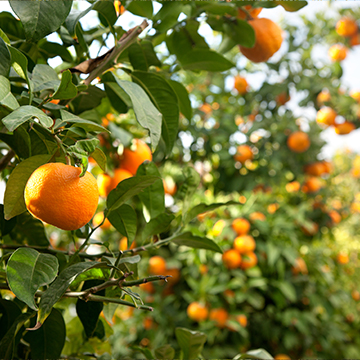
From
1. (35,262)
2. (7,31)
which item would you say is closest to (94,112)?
(7,31)

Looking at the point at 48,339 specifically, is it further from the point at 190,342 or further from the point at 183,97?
the point at 183,97

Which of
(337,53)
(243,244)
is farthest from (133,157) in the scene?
(337,53)

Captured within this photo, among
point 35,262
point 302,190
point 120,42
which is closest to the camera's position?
point 35,262

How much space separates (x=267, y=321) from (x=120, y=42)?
1.42 meters

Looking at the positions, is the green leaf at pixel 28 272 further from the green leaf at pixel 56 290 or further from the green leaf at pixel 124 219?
the green leaf at pixel 124 219

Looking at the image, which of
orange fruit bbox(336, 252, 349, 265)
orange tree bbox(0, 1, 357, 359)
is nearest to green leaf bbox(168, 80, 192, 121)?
orange tree bbox(0, 1, 357, 359)

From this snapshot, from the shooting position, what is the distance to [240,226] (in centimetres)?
144

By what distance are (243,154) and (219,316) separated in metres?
0.83

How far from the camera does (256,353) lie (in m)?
0.52

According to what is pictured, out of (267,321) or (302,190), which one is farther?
(302,190)

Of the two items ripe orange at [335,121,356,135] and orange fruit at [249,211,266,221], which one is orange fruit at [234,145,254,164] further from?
ripe orange at [335,121,356,135]

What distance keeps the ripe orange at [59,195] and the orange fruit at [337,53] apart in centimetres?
216

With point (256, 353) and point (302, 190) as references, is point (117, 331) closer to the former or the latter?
point (302, 190)

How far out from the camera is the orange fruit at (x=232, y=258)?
139 cm
